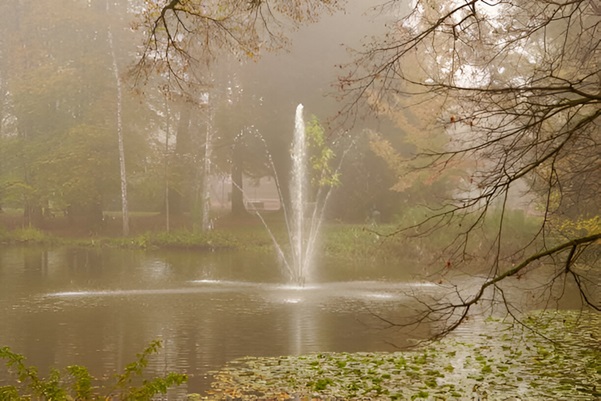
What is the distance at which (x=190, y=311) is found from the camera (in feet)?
50.3

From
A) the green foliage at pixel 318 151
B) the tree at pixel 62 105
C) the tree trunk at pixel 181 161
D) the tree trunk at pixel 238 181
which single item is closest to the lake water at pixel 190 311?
the green foliage at pixel 318 151

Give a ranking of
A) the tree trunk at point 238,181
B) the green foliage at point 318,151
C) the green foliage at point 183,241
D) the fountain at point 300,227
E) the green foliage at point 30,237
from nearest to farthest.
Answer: the fountain at point 300,227, the green foliage at point 318,151, the green foliage at point 183,241, the green foliage at point 30,237, the tree trunk at point 238,181

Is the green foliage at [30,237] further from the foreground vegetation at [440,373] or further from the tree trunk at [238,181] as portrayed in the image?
the foreground vegetation at [440,373]

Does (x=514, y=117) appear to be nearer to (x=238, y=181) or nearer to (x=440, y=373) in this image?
(x=440, y=373)

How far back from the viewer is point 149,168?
119ft

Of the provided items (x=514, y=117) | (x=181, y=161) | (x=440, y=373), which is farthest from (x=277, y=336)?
(x=181, y=161)

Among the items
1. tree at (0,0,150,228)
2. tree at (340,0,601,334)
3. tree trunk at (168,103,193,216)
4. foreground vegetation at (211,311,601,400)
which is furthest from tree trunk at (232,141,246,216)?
foreground vegetation at (211,311,601,400)

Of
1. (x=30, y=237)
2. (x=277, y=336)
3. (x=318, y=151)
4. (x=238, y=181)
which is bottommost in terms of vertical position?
(x=277, y=336)

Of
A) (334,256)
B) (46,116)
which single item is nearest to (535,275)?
(334,256)

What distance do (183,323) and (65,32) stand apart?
2717cm

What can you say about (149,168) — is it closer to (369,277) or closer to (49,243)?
(49,243)

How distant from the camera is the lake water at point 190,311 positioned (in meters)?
11.4

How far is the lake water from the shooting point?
1137 cm

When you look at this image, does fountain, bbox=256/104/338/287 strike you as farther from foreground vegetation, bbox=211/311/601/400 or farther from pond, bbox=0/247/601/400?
foreground vegetation, bbox=211/311/601/400
